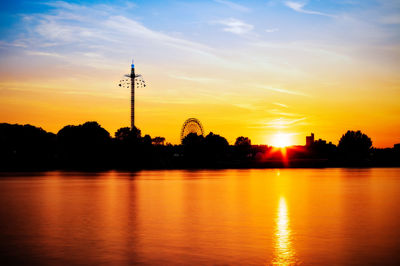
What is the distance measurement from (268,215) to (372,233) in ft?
44.0

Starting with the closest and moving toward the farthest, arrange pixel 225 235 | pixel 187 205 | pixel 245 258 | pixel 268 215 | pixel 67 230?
1. pixel 245 258
2. pixel 225 235
3. pixel 67 230
4. pixel 268 215
5. pixel 187 205

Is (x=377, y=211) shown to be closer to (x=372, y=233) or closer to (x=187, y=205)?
(x=372, y=233)

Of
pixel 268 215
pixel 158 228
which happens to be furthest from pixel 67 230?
pixel 268 215

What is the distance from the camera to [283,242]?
32188mm

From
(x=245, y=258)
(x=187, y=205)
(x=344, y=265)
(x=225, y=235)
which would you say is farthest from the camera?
(x=187, y=205)

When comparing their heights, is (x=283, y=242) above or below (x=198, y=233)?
below

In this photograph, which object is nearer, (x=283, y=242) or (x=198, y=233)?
(x=283, y=242)

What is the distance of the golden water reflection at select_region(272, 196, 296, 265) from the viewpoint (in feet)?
86.6

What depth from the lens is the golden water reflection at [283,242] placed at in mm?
26405

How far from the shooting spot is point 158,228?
3872 centimetres

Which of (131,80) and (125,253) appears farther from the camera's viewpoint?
(131,80)

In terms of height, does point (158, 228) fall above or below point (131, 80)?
below

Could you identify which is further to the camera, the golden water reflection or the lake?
the lake

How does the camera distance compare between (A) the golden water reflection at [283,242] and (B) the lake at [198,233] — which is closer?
(A) the golden water reflection at [283,242]
